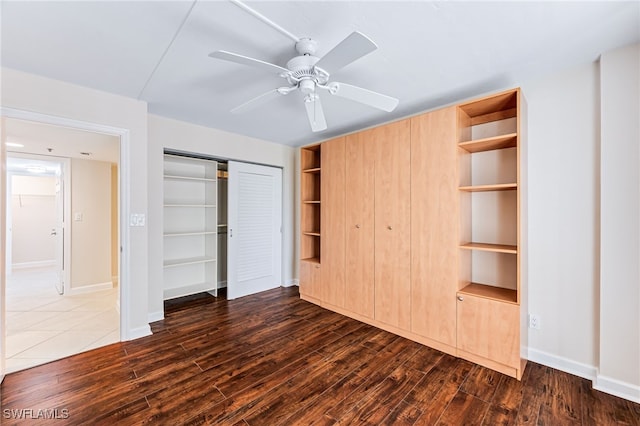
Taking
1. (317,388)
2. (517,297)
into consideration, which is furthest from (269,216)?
(517,297)

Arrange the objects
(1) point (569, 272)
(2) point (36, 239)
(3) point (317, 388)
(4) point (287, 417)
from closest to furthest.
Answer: (4) point (287, 417), (3) point (317, 388), (1) point (569, 272), (2) point (36, 239)

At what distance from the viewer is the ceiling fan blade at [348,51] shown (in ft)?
4.09

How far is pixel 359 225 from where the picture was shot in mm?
3188

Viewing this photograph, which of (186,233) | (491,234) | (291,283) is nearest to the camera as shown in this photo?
(491,234)

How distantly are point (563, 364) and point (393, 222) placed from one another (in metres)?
1.81

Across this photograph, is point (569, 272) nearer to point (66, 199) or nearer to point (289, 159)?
point (289, 159)

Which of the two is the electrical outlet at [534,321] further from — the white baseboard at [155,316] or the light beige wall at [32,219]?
the light beige wall at [32,219]

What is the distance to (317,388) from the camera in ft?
6.40

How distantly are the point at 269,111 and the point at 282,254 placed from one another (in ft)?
8.21

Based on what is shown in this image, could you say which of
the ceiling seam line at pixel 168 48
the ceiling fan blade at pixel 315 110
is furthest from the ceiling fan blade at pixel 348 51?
the ceiling seam line at pixel 168 48

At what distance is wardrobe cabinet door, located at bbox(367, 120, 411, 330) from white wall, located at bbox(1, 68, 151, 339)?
2521 millimetres

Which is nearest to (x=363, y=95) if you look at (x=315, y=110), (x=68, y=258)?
(x=315, y=110)

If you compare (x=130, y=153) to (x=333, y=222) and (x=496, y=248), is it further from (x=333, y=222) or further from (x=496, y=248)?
(x=496, y=248)

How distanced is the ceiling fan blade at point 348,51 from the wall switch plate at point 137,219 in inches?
94.9
